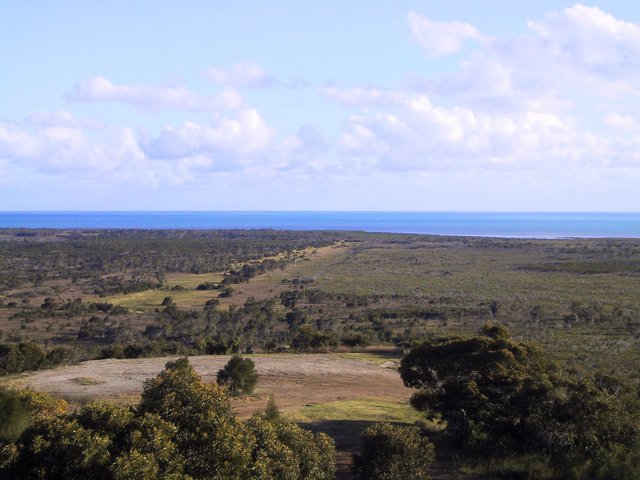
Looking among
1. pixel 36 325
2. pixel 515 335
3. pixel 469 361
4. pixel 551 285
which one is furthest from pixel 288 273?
pixel 469 361

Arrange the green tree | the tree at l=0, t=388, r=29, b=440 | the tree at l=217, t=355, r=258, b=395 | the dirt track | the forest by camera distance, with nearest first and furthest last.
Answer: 1. the green tree
2. the forest
3. the tree at l=0, t=388, r=29, b=440
4. the tree at l=217, t=355, r=258, b=395
5. the dirt track

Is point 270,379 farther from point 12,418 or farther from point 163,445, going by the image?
point 163,445

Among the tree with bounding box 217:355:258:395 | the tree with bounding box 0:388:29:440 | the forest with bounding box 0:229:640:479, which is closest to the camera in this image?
the forest with bounding box 0:229:640:479

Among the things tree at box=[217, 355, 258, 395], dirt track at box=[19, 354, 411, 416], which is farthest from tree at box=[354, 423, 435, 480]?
tree at box=[217, 355, 258, 395]

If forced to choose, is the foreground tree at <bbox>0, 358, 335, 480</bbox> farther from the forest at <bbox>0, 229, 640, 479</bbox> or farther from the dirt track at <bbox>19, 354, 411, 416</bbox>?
the dirt track at <bbox>19, 354, 411, 416</bbox>

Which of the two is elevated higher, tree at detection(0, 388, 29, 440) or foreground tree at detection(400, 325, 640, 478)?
tree at detection(0, 388, 29, 440)

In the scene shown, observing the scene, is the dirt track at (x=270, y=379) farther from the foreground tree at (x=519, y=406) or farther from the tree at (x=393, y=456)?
the tree at (x=393, y=456)
